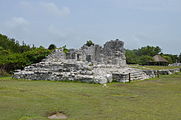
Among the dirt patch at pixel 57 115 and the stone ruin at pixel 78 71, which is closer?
the dirt patch at pixel 57 115

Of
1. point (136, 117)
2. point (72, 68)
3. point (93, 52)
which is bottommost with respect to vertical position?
point (136, 117)

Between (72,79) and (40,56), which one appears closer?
(72,79)

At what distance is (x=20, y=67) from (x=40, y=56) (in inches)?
112

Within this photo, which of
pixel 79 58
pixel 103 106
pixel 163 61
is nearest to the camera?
pixel 103 106

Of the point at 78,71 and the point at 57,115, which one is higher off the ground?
the point at 78,71

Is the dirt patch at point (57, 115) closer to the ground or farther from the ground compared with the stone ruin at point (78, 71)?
closer to the ground

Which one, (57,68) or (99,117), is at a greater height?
(57,68)

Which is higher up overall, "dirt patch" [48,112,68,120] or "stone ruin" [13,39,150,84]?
"stone ruin" [13,39,150,84]

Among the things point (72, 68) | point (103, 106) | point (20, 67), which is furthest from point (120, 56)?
point (103, 106)

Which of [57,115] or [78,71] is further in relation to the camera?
[78,71]

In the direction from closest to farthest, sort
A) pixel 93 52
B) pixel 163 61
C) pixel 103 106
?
pixel 103 106, pixel 93 52, pixel 163 61

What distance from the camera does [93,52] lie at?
30734 mm

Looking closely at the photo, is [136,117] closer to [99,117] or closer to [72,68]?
[99,117]

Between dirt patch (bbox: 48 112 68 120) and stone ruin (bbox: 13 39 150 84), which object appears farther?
stone ruin (bbox: 13 39 150 84)
